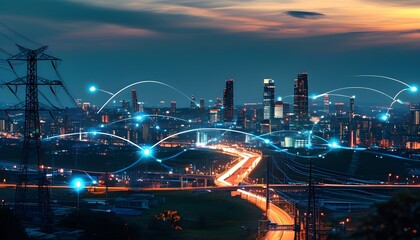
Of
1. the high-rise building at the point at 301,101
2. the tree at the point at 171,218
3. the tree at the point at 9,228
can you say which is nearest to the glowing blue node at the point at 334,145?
the high-rise building at the point at 301,101

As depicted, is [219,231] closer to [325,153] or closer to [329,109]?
[325,153]

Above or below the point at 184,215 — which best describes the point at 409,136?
above

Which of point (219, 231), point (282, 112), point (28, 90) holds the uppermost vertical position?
point (282, 112)

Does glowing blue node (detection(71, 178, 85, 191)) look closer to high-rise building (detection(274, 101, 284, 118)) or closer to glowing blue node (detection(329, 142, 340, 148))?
glowing blue node (detection(329, 142, 340, 148))

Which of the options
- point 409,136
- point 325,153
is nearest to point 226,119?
point 409,136

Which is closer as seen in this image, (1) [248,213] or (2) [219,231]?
(2) [219,231]

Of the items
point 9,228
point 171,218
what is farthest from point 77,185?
point 9,228
